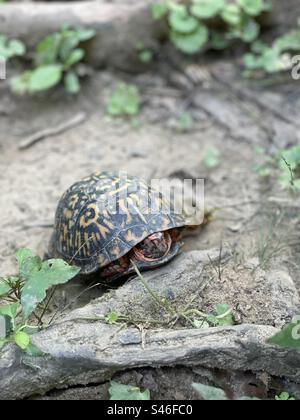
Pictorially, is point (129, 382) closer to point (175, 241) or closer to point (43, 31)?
point (175, 241)

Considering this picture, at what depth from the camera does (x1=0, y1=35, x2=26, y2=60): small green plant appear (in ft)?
18.3

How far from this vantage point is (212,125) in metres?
5.59

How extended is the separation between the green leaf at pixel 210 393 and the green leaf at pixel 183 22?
424 centimetres

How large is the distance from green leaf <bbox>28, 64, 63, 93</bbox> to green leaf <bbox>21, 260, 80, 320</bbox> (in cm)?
317

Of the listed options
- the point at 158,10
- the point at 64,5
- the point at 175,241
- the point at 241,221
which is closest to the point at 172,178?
the point at 241,221

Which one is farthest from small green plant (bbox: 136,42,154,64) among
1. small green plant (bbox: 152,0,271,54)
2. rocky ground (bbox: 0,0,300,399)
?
small green plant (bbox: 152,0,271,54)

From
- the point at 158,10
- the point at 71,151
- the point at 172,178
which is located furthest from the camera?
the point at 158,10

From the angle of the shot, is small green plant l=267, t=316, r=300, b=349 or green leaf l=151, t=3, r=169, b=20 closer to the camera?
small green plant l=267, t=316, r=300, b=349

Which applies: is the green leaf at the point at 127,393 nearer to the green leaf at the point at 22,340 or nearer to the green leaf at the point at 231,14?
the green leaf at the point at 22,340

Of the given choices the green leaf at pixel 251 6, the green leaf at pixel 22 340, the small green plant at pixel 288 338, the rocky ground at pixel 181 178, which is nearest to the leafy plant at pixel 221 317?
the rocky ground at pixel 181 178

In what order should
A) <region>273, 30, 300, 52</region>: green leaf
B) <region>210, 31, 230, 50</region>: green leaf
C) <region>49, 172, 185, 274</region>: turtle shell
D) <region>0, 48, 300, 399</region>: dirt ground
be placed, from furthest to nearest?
<region>210, 31, 230, 50</region>: green leaf → <region>273, 30, 300, 52</region>: green leaf → <region>0, 48, 300, 399</region>: dirt ground → <region>49, 172, 185, 274</region>: turtle shell

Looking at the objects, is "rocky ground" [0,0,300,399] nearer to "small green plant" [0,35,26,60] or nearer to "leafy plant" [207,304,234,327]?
"leafy plant" [207,304,234,327]

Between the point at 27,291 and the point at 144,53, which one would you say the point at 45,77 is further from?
the point at 27,291
